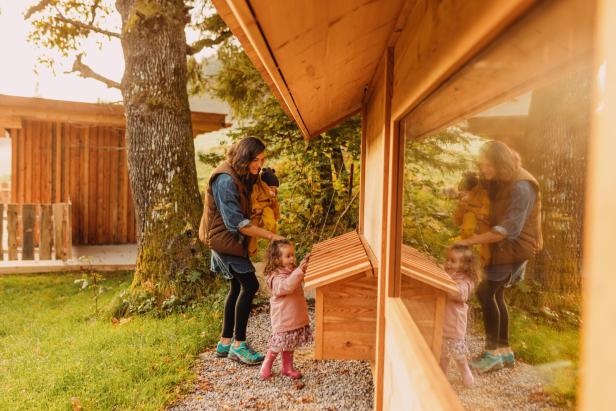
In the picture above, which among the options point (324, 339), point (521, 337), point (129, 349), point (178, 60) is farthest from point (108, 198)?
point (521, 337)

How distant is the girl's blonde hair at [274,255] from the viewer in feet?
13.4

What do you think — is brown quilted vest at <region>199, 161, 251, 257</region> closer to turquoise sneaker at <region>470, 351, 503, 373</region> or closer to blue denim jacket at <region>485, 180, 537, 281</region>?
turquoise sneaker at <region>470, 351, 503, 373</region>

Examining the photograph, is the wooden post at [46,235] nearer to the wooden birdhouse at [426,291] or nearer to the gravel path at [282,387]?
the gravel path at [282,387]

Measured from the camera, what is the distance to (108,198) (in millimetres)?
11531

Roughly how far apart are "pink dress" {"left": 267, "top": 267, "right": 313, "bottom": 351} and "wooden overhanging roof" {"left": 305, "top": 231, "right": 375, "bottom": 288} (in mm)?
278

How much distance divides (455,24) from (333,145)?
5.51m

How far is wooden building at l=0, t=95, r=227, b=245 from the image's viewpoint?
1092cm

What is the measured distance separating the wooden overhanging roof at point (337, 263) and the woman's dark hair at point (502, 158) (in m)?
2.33

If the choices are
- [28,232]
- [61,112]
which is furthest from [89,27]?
[28,232]

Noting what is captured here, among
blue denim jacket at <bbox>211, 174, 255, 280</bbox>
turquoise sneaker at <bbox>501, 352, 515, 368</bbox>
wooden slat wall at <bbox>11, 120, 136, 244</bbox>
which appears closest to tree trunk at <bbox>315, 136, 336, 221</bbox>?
blue denim jacket at <bbox>211, 174, 255, 280</bbox>

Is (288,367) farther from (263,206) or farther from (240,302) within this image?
(263,206)

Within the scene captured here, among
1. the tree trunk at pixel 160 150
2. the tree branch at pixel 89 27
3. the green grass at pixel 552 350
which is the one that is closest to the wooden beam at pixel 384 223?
the green grass at pixel 552 350

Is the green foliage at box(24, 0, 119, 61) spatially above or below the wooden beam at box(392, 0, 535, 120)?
above

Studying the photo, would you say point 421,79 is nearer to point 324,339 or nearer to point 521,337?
point 521,337
